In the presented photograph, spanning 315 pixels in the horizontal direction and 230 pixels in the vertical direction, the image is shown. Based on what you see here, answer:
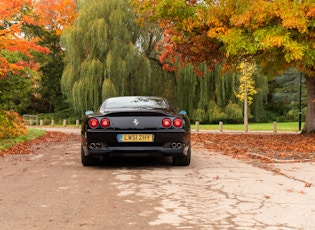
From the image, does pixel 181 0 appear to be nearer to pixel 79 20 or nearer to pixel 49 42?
pixel 79 20

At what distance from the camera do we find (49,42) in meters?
46.5

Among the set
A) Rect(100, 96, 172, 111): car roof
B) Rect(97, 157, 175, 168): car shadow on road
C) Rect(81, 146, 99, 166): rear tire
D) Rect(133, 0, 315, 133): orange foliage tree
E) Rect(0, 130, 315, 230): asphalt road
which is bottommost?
Rect(0, 130, 315, 230): asphalt road

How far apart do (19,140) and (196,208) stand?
12.6 metres

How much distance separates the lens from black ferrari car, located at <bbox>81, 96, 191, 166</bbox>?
8.34 m

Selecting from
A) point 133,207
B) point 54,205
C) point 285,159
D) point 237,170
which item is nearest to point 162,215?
point 133,207

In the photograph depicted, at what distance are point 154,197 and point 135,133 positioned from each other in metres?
2.65

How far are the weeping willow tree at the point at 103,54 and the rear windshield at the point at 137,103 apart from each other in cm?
2075

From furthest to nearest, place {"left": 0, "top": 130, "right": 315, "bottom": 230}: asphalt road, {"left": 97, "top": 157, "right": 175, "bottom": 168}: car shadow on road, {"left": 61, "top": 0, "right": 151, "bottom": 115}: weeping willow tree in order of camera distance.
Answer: {"left": 61, "top": 0, "right": 151, "bottom": 115}: weeping willow tree
{"left": 97, "top": 157, "right": 175, "bottom": 168}: car shadow on road
{"left": 0, "top": 130, "right": 315, "bottom": 230}: asphalt road

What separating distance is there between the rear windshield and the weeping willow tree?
2075 centimetres

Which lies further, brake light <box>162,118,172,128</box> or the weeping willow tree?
the weeping willow tree

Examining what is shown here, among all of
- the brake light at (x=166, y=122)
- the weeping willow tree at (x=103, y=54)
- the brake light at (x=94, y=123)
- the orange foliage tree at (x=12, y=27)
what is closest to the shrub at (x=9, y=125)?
the orange foliage tree at (x=12, y=27)

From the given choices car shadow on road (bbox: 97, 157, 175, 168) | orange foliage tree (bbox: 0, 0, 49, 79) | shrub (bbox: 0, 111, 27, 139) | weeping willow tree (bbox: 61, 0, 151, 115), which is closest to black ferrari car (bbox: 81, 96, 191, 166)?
car shadow on road (bbox: 97, 157, 175, 168)

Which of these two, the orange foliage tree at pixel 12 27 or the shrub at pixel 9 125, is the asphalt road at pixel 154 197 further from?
the shrub at pixel 9 125

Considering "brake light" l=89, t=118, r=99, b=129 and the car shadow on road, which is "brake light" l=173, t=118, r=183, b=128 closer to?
the car shadow on road
